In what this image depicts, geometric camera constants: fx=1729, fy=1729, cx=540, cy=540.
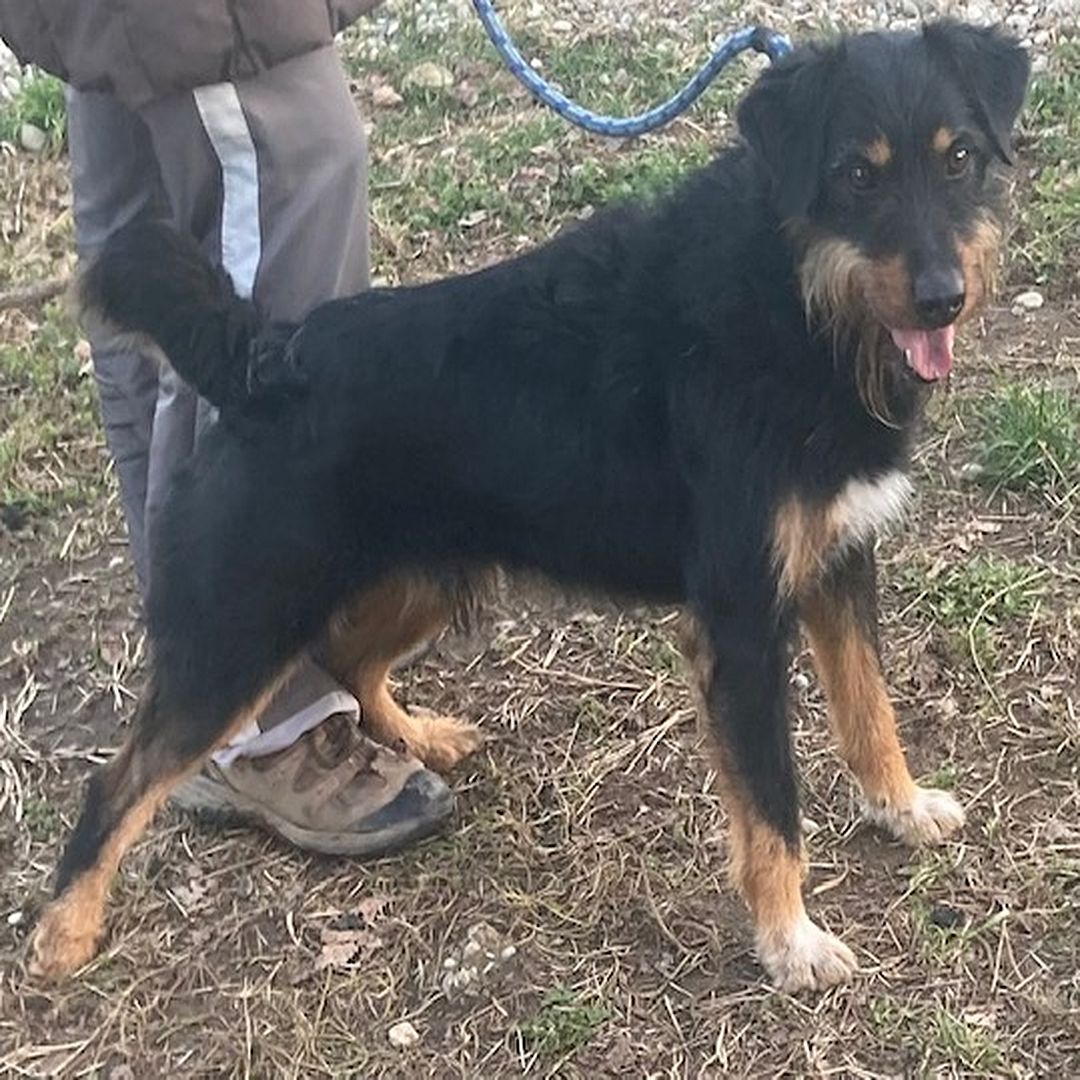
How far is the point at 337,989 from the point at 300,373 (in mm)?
1372

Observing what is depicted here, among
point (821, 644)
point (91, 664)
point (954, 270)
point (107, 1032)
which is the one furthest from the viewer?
point (91, 664)

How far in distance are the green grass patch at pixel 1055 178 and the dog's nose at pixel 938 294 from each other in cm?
288

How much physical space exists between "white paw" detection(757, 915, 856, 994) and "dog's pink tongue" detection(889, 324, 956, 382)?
1.23 metres

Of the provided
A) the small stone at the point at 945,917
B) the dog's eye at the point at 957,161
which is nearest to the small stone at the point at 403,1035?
the small stone at the point at 945,917

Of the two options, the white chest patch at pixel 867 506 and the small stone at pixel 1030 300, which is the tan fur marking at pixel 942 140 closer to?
the white chest patch at pixel 867 506

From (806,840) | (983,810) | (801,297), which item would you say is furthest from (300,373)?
(983,810)

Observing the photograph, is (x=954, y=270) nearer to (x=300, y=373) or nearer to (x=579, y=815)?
(x=300, y=373)

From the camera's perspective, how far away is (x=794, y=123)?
330 centimetres

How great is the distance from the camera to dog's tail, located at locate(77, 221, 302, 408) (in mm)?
3551

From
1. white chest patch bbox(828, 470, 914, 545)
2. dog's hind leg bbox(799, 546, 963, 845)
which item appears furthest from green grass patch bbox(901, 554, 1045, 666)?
white chest patch bbox(828, 470, 914, 545)

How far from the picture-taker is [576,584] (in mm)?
3928

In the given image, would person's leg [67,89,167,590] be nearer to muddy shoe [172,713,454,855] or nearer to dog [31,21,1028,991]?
dog [31,21,1028,991]

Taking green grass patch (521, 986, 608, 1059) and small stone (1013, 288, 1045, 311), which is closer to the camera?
green grass patch (521, 986, 608, 1059)

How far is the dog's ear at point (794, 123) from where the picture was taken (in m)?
3.28
